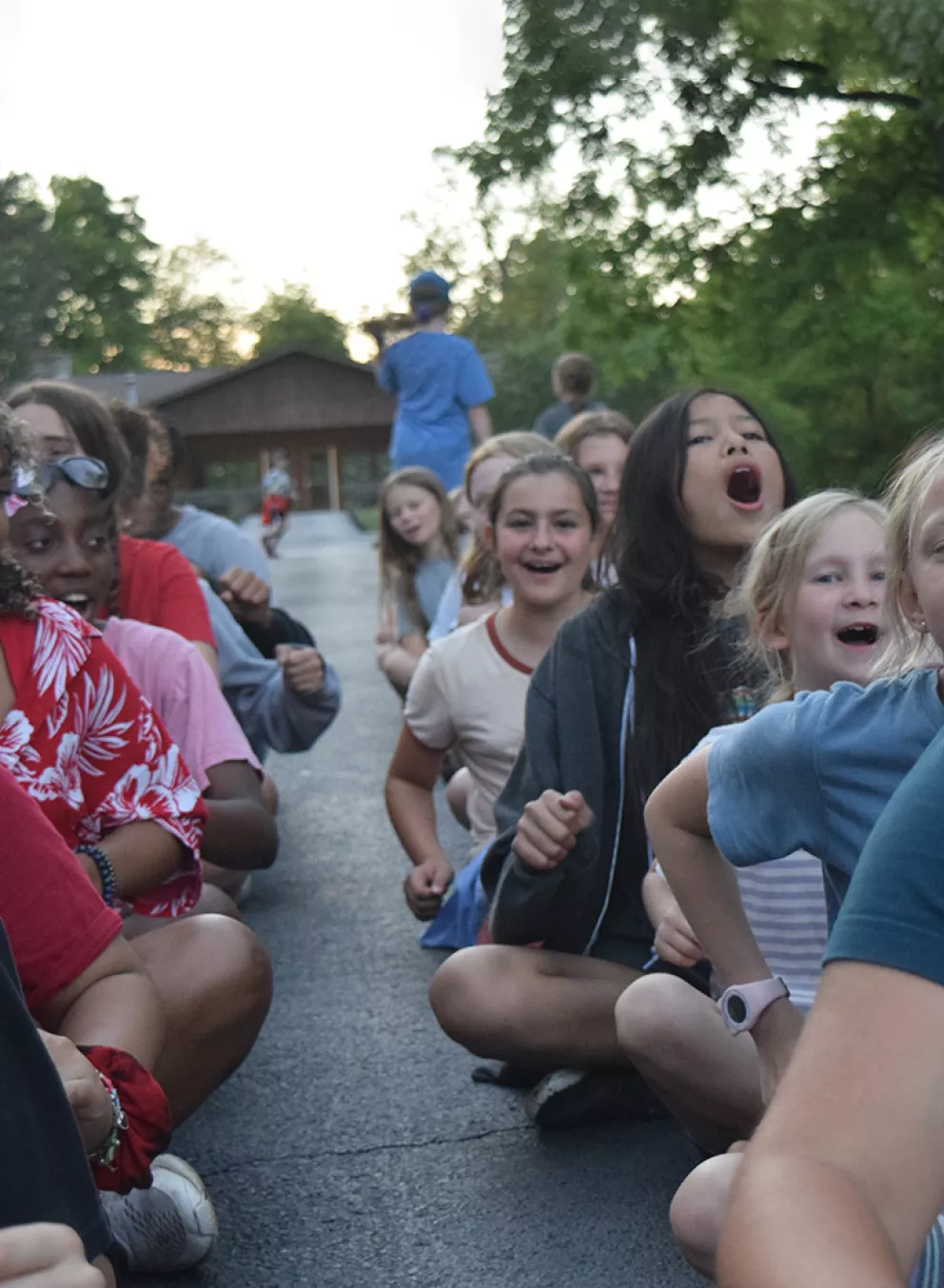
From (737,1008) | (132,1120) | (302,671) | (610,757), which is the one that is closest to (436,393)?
(302,671)

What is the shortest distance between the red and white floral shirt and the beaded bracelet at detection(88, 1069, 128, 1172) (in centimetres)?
83

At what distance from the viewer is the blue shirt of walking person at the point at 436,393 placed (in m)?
10.5

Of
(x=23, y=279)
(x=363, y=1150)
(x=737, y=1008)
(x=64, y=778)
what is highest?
(x=23, y=279)

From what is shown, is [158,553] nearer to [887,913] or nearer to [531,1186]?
[531,1186]

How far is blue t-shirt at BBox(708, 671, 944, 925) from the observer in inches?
72.9

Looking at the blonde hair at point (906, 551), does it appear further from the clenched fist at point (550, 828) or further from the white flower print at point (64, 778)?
the white flower print at point (64, 778)

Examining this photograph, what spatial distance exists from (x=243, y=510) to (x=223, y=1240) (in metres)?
64.1

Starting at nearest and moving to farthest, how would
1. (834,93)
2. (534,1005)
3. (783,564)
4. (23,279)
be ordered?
(783,564), (534,1005), (834,93), (23,279)

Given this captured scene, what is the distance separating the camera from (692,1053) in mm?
2965

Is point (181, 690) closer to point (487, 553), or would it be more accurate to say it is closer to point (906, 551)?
point (487, 553)

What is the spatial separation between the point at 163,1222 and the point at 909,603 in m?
1.70

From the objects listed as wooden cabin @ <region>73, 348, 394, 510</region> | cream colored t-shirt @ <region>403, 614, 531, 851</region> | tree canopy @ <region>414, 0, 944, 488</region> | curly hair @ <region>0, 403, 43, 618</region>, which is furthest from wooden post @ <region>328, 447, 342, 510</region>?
curly hair @ <region>0, 403, 43, 618</region>

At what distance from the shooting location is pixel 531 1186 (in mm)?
3439

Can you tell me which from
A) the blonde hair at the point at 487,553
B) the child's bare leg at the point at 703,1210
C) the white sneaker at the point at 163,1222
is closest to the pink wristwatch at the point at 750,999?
the child's bare leg at the point at 703,1210
